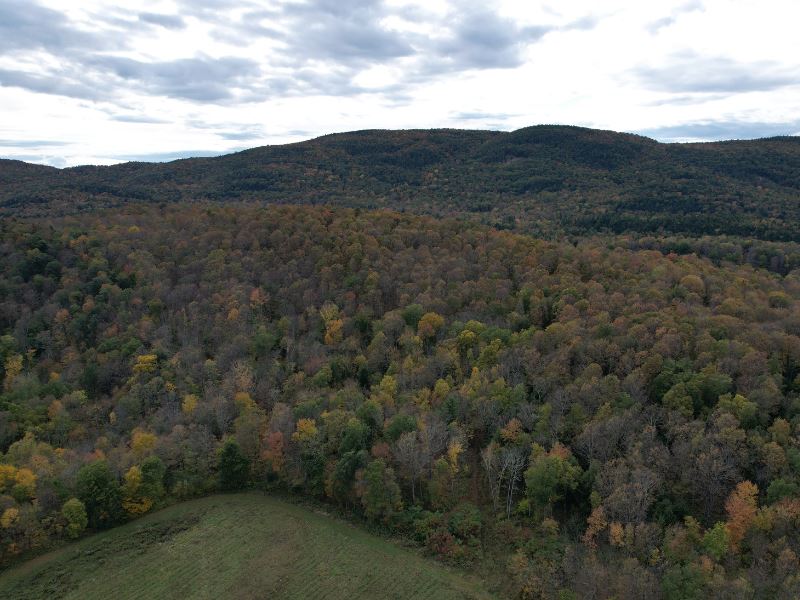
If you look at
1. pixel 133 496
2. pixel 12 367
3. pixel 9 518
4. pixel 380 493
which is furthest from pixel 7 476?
pixel 12 367

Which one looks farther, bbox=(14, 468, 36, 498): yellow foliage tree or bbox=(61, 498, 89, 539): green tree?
bbox=(14, 468, 36, 498): yellow foliage tree

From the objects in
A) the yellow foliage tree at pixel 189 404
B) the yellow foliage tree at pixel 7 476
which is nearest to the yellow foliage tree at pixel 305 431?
the yellow foliage tree at pixel 189 404

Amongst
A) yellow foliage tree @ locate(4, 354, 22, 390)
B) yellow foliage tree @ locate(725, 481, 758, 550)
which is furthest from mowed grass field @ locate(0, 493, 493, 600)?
yellow foliage tree @ locate(4, 354, 22, 390)

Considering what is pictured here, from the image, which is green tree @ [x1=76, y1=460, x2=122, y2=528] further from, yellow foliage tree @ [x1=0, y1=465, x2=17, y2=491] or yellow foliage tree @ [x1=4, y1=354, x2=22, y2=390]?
yellow foliage tree @ [x1=4, y1=354, x2=22, y2=390]

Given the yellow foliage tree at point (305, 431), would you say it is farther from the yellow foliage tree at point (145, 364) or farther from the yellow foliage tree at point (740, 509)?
the yellow foliage tree at point (740, 509)

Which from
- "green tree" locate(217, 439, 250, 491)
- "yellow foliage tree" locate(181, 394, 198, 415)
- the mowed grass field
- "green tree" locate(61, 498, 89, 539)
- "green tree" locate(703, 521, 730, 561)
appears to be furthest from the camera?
"yellow foliage tree" locate(181, 394, 198, 415)

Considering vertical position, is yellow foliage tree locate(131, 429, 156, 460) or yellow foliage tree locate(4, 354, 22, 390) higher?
yellow foliage tree locate(4, 354, 22, 390)
